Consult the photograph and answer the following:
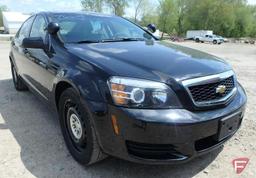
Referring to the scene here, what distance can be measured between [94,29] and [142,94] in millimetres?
→ 1794

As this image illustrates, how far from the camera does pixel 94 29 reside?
152 inches

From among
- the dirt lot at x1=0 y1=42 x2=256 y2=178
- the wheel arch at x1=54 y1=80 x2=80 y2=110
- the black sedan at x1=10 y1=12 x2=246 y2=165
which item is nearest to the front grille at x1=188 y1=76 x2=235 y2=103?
the black sedan at x1=10 y1=12 x2=246 y2=165

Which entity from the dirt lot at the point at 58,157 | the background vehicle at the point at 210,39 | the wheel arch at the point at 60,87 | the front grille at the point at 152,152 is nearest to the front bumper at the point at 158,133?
the front grille at the point at 152,152

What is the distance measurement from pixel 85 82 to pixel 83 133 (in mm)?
529

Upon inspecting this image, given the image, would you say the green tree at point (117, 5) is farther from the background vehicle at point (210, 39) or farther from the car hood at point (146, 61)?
the car hood at point (146, 61)

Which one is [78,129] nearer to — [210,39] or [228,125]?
[228,125]

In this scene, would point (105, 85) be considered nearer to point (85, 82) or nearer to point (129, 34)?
point (85, 82)

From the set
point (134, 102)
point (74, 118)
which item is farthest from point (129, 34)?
point (134, 102)

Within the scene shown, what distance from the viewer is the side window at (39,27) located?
3980 millimetres

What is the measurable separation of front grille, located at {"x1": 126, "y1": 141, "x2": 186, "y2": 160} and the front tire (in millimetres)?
369

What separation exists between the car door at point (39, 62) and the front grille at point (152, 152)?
1.58 meters

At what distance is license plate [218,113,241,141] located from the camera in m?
2.59

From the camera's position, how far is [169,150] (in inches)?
95.5

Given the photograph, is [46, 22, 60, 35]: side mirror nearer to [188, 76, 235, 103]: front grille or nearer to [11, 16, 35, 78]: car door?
[11, 16, 35, 78]: car door
